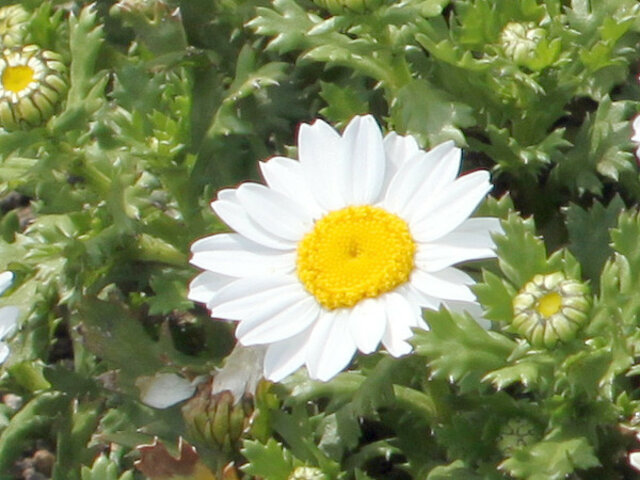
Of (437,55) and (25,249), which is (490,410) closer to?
(437,55)

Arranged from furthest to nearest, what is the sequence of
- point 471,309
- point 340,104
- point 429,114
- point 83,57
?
point 83,57, point 340,104, point 429,114, point 471,309

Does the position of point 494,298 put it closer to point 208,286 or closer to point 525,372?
point 525,372

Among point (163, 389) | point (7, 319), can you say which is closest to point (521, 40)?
point (163, 389)

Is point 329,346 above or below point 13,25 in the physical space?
below

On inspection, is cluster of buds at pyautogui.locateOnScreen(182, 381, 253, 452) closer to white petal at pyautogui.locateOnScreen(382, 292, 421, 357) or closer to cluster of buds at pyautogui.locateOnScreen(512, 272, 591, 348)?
white petal at pyautogui.locateOnScreen(382, 292, 421, 357)

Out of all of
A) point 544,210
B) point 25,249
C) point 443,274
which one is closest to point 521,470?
point 443,274

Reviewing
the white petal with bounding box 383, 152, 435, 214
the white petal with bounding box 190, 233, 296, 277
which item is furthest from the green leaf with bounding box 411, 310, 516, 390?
the white petal with bounding box 190, 233, 296, 277
